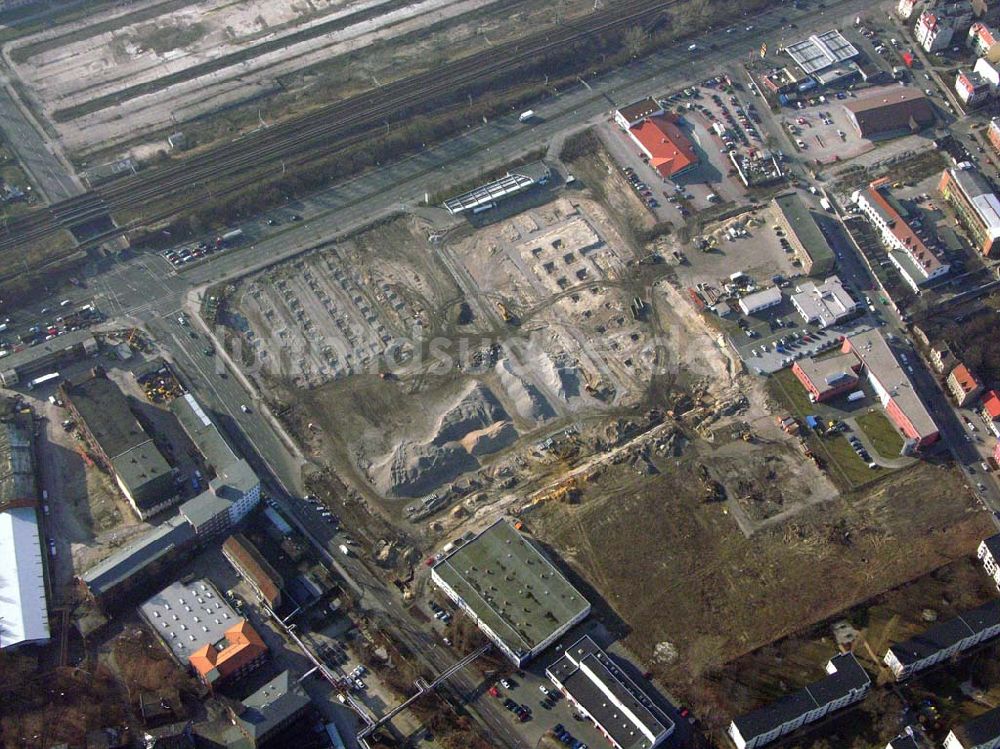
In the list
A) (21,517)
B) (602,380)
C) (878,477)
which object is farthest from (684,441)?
(21,517)

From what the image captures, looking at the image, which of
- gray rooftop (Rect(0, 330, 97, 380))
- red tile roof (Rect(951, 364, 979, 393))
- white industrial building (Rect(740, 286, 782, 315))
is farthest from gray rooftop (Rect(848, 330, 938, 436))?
gray rooftop (Rect(0, 330, 97, 380))

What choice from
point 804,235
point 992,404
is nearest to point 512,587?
point 992,404

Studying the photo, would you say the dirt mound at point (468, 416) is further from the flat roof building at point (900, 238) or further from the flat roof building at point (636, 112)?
the flat roof building at point (900, 238)

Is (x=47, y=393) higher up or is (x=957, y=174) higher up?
(x=47, y=393)

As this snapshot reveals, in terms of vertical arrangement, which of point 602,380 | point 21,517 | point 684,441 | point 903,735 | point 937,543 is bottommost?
point 903,735

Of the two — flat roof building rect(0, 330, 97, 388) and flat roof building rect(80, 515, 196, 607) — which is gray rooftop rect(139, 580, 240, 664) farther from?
A: flat roof building rect(0, 330, 97, 388)

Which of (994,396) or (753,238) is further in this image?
(753,238)

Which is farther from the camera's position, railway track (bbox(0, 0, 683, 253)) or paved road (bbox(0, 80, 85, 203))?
paved road (bbox(0, 80, 85, 203))

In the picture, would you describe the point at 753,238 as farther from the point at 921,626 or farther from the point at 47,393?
the point at 47,393
